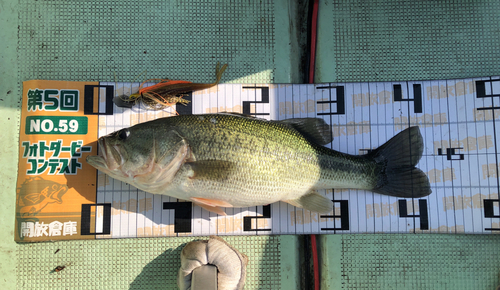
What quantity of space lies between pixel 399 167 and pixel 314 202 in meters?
0.83

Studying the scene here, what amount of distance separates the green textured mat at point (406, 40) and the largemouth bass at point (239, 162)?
770mm

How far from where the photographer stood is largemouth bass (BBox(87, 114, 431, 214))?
2.12 metres

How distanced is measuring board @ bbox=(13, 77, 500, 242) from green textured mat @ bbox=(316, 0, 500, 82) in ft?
0.41

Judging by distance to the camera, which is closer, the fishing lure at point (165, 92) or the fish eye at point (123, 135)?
the fish eye at point (123, 135)

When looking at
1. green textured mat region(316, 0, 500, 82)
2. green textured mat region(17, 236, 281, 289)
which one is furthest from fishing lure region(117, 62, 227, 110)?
green textured mat region(17, 236, 281, 289)

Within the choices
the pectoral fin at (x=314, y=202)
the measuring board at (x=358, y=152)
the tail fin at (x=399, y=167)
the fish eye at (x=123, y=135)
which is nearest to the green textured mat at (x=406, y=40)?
the measuring board at (x=358, y=152)

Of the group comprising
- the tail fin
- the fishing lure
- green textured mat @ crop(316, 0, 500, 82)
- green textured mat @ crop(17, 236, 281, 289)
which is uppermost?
green textured mat @ crop(316, 0, 500, 82)

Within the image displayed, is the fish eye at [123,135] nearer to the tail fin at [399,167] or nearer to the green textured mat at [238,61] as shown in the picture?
the green textured mat at [238,61]

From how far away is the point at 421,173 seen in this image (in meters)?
2.45

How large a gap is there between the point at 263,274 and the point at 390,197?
54.9 inches

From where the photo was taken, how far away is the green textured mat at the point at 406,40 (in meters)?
2.68

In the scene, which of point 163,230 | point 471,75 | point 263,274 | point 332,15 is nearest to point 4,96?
point 163,230

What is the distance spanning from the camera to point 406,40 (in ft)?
8.86

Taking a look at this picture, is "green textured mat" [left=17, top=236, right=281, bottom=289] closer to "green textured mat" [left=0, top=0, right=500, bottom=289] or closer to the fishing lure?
"green textured mat" [left=0, top=0, right=500, bottom=289]
